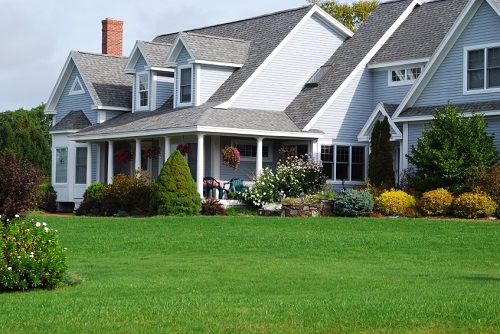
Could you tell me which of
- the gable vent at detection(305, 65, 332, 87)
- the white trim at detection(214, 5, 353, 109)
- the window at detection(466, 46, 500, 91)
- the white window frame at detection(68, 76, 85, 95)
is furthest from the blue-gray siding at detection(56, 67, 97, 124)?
the window at detection(466, 46, 500, 91)

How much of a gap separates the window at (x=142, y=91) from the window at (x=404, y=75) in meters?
10.5

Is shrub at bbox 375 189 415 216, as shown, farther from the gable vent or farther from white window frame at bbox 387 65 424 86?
the gable vent

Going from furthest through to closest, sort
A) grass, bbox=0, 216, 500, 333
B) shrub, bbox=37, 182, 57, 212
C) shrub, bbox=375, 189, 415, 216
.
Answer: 1. shrub, bbox=37, 182, 57, 212
2. shrub, bbox=375, 189, 415, 216
3. grass, bbox=0, 216, 500, 333

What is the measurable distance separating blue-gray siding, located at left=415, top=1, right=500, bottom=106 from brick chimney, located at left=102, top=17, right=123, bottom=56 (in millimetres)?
19423

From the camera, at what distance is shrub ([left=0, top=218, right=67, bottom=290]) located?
1491 cm

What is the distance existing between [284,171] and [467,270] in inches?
660

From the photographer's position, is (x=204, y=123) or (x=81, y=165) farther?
(x=81, y=165)

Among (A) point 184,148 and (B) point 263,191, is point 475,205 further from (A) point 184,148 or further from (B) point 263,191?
(A) point 184,148

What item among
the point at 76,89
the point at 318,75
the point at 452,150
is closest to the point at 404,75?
the point at 318,75

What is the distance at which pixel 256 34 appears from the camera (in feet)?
131

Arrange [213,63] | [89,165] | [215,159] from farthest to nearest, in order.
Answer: [89,165], [213,63], [215,159]

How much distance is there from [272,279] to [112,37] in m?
33.0


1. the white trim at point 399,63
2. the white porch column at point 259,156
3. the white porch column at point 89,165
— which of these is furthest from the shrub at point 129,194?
the white trim at point 399,63

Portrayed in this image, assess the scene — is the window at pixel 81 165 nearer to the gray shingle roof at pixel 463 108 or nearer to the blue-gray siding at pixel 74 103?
the blue-gray siding at pixel 74 103
